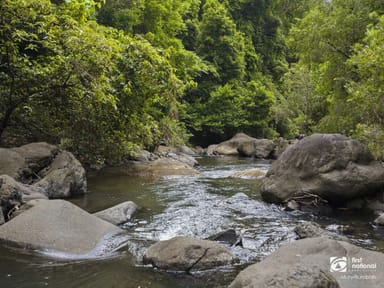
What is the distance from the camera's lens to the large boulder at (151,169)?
14.6 metres

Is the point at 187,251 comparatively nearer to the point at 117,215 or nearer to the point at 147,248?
the point at 147,248

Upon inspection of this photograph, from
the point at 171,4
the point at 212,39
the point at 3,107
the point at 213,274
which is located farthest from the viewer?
the point at 212,39

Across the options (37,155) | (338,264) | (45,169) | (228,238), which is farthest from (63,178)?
(338,264)

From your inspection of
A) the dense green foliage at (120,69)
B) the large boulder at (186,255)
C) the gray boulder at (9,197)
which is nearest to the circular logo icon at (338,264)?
the large boulder at (186,255)

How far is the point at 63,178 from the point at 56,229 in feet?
12.5

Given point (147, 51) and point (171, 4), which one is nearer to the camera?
point (147, 51)

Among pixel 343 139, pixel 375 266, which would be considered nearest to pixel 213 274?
pixel 375 266

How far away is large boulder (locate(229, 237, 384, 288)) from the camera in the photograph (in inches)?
151

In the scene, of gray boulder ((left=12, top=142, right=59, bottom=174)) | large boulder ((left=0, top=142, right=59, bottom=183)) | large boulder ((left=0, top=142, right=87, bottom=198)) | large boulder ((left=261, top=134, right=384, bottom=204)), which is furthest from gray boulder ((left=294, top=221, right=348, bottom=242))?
gray boulder ((left=12, top=142, right=59, bottom=174))

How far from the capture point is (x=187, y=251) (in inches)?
217

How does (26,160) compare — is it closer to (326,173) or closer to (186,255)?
(186,255)

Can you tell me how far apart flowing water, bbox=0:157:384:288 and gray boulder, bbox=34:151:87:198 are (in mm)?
376

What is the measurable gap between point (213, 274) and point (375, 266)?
6.58 feet

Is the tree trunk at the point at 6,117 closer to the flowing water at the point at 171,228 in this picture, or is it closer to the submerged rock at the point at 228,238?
the flowing water at the point at 171,228
